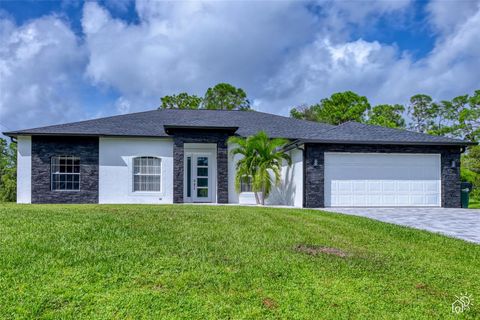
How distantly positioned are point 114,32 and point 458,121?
28.6 meters

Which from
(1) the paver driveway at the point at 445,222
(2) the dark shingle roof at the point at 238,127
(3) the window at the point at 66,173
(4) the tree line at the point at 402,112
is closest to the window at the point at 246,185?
(2) the dark shingle roof at the point at 238,127

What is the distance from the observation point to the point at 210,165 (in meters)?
17.5

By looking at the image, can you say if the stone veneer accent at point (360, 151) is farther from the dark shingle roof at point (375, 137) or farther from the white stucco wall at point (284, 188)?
the white stucco wall at point (284, 188)

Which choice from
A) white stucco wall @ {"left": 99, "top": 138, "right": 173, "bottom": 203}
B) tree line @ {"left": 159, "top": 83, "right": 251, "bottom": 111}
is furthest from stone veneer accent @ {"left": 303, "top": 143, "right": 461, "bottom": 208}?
tree line @ {"left": 159, "top": 83, "right": 251, "bottom": 111}

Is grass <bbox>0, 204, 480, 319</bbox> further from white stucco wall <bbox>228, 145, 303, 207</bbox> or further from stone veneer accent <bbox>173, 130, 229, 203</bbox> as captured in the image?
stone veneer accent <bbox>173, 130, 229, 203</bbox>

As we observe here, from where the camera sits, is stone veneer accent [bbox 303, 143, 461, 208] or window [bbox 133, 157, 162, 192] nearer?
stone veneer accent [bbox 303, 143, 461, 208]

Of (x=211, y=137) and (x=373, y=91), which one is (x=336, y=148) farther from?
(x=373, y=91)

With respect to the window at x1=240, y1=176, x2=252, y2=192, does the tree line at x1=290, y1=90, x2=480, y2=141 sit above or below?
above

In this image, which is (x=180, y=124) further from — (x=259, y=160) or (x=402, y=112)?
(x=402, y=112)

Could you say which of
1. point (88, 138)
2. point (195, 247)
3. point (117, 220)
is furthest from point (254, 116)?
point (195, 247)

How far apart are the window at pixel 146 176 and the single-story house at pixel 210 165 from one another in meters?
0.05

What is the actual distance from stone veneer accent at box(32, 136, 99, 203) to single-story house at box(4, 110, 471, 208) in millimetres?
42

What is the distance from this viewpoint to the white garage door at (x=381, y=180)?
573 inches

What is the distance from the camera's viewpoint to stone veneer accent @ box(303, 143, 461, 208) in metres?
14.3
